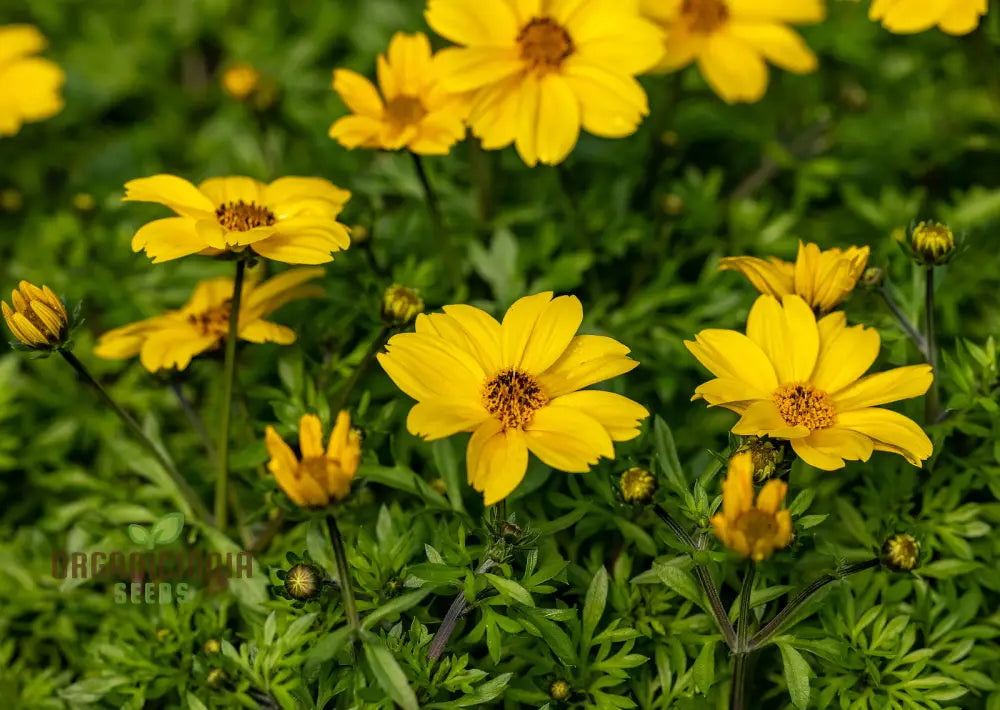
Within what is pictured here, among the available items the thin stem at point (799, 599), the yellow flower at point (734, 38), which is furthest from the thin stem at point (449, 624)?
the yellow flower at point (734, 38)

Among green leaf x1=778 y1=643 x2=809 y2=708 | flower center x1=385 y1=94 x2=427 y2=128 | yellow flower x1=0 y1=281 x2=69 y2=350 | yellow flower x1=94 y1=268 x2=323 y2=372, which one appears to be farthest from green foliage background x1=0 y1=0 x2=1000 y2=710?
yellow flower x1=0 y1=281 x2=69 y2=350

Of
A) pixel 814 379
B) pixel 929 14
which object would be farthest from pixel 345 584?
pixel 929 14

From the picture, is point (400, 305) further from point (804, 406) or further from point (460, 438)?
point (804, 406)

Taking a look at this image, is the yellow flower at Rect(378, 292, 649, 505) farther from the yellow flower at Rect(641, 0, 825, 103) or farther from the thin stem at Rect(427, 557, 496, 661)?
the yellow flower at Rect(641, 0, 825, 103)

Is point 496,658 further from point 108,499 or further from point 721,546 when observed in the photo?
point 108,499

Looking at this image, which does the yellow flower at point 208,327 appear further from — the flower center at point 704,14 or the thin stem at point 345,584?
the flower center at point 704,14

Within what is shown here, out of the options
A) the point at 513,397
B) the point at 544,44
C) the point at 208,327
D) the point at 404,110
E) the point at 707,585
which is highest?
the point at 544,44

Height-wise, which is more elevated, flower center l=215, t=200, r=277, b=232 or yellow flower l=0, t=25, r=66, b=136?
yellow flower l=0, t=25, r=66, b=136
